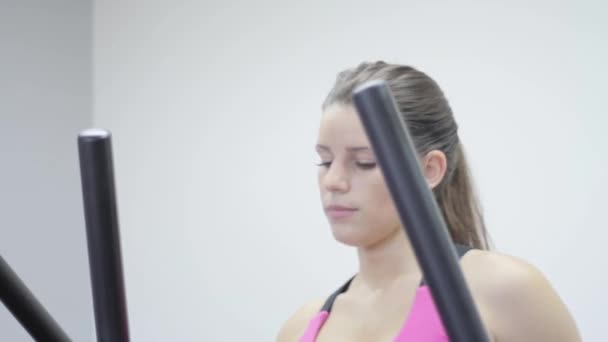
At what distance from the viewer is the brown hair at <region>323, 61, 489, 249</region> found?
742 millimetres

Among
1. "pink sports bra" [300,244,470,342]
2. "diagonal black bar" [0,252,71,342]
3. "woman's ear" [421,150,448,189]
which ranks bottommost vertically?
"pink sports bra" [300,244,470,342]

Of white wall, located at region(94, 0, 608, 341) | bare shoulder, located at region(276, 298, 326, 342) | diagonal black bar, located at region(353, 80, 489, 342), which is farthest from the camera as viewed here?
white wall, located at region(94, 0, 608, 341)

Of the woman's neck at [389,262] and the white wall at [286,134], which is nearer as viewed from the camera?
the woman's neck at [389,262]

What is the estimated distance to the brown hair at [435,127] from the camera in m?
0.74

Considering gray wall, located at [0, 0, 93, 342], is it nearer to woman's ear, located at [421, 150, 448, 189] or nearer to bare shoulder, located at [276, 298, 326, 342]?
bare shoulder, located at [276, 298, 326, 342]

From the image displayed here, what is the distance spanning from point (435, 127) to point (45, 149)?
1.46m

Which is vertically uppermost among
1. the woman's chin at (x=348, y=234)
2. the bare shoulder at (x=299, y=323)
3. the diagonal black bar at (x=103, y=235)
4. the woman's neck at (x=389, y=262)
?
the diagonal black bar at (x=103, y=235)

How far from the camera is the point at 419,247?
0.13 meters

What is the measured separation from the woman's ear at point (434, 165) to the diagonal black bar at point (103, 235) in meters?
0.59

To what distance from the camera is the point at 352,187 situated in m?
0.65

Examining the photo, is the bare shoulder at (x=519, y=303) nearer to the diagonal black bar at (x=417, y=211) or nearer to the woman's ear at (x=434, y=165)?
the woman's ear at (x=434, y=165)

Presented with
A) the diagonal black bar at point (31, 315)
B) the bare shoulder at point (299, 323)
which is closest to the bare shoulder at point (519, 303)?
the bare shoulder at point (299, 323)

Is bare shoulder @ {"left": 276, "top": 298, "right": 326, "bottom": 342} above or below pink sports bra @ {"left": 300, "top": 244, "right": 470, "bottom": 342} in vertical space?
below

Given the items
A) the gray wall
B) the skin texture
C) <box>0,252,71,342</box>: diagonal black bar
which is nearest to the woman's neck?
the skin texture
